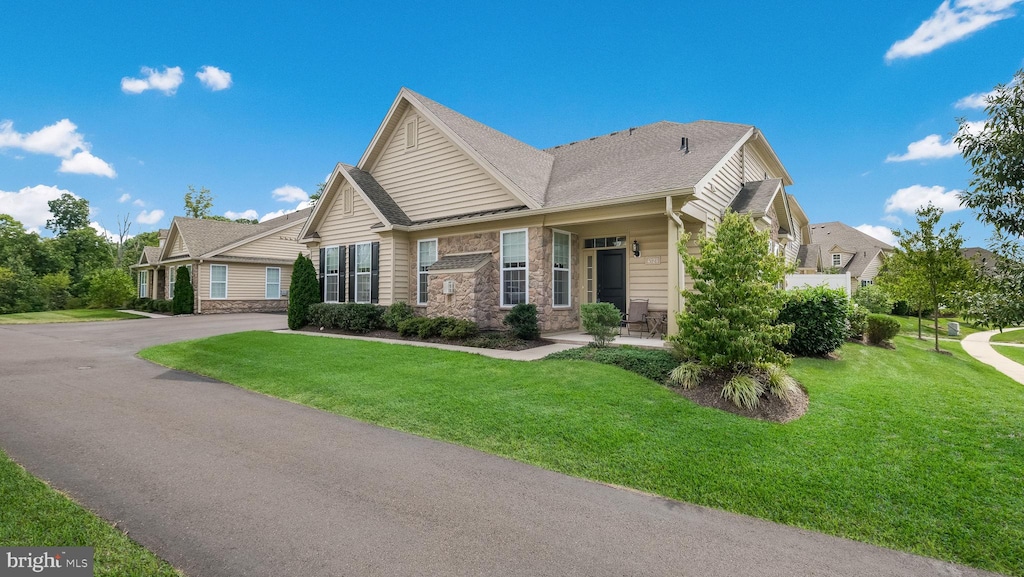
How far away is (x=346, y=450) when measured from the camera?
4.49 metres

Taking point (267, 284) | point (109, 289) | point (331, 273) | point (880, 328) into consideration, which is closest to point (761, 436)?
point (880, 328)

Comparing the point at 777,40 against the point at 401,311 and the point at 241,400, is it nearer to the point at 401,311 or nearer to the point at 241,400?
the point at 401,311

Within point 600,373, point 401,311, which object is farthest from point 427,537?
point 401,311

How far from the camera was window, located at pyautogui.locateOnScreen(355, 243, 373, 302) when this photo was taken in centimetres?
1480

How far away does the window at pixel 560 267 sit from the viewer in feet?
38.4

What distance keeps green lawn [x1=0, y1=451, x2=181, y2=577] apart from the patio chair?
9.95m

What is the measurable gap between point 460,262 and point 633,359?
6.34 metres

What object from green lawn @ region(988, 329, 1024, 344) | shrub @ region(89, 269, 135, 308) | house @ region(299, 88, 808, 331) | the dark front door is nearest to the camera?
house @ region(299, 88, 808, 331)

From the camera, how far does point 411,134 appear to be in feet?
47.5

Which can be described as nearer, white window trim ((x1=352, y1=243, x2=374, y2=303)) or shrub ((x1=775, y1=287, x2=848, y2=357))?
shrub ((x1=775, y1=287, x2=848, y2=357))

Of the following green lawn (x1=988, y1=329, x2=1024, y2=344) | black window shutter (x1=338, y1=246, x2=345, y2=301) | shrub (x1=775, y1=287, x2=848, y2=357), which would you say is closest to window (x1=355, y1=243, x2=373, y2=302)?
black window shutter (x1=338, y1=246, x2=345, y2=301)

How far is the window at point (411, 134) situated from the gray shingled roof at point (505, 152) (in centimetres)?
80

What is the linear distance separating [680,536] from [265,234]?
95.4 ft

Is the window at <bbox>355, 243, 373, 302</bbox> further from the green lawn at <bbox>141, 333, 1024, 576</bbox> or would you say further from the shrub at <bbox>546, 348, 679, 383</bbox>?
the shrub at <bbox>546, 348, 679, 383</bbox>
